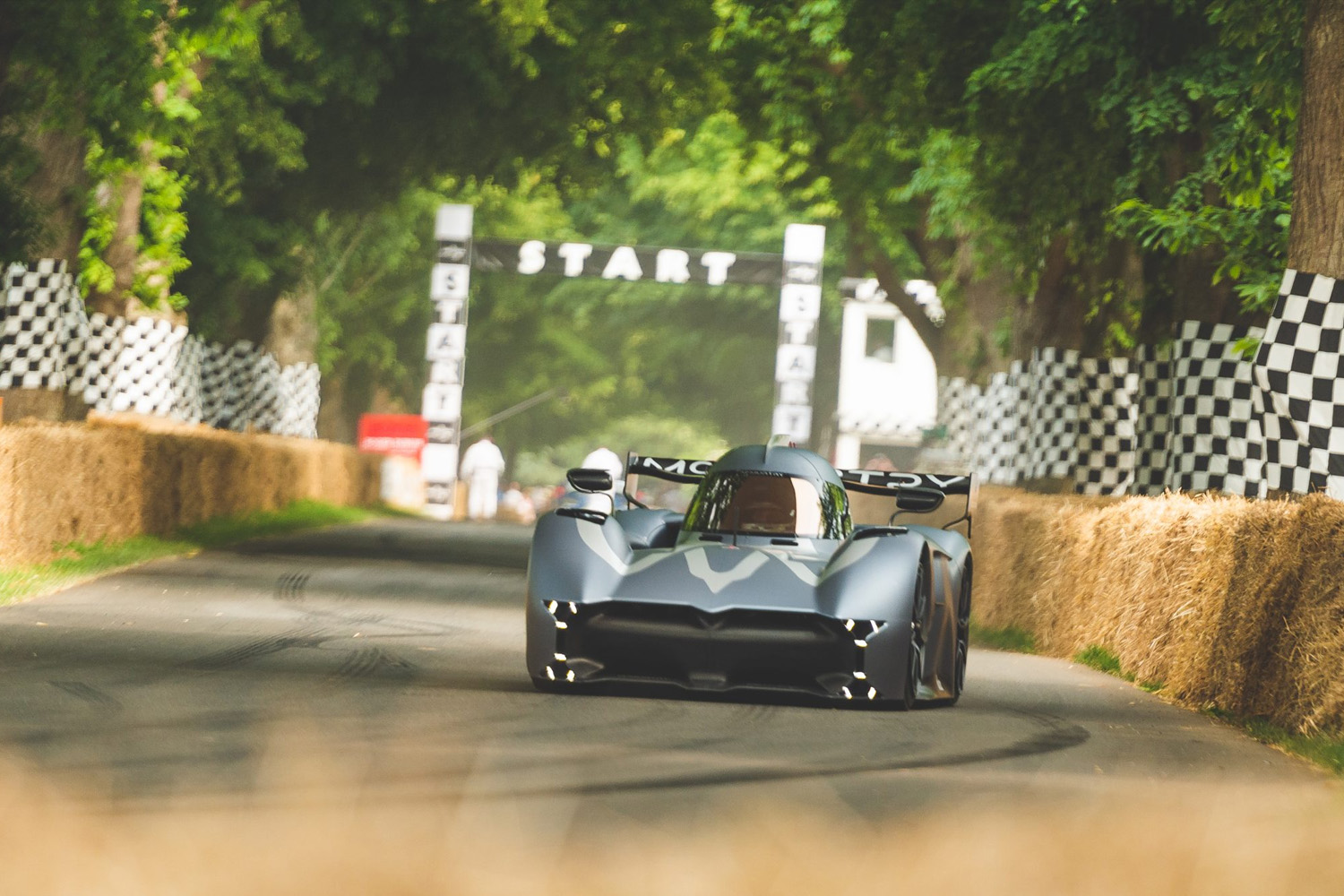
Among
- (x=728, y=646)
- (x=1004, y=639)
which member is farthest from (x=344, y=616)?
(x=1004, y=639)

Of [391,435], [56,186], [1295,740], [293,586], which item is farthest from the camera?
[391,435]

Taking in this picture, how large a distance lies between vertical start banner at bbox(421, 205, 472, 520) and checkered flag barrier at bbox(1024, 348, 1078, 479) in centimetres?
1719

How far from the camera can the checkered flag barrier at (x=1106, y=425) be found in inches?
896

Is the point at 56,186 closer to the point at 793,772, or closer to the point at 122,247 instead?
the point at 122,247

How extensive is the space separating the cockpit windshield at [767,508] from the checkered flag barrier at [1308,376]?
117 inches

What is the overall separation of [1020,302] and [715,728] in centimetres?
1666

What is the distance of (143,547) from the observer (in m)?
19.0

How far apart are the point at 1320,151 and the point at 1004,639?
5710 millimetres

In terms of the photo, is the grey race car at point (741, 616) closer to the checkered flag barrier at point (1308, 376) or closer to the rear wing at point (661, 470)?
the rear wing at point (661, 470)

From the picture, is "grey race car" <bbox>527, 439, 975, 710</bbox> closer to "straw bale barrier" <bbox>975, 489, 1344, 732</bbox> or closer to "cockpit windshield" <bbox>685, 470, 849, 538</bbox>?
"cockpit windshield" <bbox>685, 470, 849, 538</bbox>

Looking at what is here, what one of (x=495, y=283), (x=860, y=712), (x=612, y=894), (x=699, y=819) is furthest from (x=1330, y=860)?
(x=495, y=283)

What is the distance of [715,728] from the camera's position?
808 centimetres

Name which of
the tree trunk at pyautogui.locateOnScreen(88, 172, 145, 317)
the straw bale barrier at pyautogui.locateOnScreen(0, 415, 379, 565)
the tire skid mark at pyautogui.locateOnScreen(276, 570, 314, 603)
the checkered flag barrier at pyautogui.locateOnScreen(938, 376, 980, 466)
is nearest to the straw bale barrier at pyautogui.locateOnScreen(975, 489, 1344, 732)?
the tire skid mark at pyautogui.locateOnScreen(276, 570, 314, 603)

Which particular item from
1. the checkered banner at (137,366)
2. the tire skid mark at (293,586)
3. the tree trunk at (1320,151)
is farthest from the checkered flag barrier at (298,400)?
the tree trunk at (1320,151)
